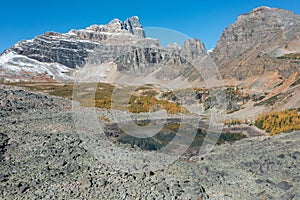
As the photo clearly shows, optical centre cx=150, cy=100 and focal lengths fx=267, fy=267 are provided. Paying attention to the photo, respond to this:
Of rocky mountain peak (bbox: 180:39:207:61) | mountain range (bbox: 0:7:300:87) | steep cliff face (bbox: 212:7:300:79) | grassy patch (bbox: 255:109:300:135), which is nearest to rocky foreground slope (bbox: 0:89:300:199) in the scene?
rocky mountain peak (bbox: 180:39:207:61)

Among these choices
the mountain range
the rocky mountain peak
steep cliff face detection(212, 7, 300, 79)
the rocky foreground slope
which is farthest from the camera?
steep cliff face detection(212, 7, 300, 79)

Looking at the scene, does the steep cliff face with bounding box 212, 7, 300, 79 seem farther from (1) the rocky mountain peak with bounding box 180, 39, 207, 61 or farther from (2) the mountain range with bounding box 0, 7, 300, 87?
(1) the rocky mountain peak with bounding box 180, 39, 207, 61

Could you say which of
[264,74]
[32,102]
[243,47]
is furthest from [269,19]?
[32,102]

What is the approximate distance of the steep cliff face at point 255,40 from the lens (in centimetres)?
9762

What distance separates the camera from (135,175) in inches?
562

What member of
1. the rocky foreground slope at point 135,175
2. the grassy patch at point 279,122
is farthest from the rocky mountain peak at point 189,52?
the grassy patch at point 279,122

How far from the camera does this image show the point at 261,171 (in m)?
15.6

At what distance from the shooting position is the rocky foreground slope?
1278 cm

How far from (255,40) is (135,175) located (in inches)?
5320

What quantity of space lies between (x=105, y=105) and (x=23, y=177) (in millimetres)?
37937

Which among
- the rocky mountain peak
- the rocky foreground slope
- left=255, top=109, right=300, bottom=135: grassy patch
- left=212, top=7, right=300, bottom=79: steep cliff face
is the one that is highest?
left=212, top=7, right=300, bottom=79: steep cliff face

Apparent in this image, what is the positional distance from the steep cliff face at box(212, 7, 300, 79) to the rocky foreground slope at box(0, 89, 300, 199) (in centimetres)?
7058

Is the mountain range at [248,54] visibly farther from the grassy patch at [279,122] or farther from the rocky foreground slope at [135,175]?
the rocky foreground slope at [135,175]

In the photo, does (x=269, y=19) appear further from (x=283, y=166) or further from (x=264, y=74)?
(x=283, y=166)
